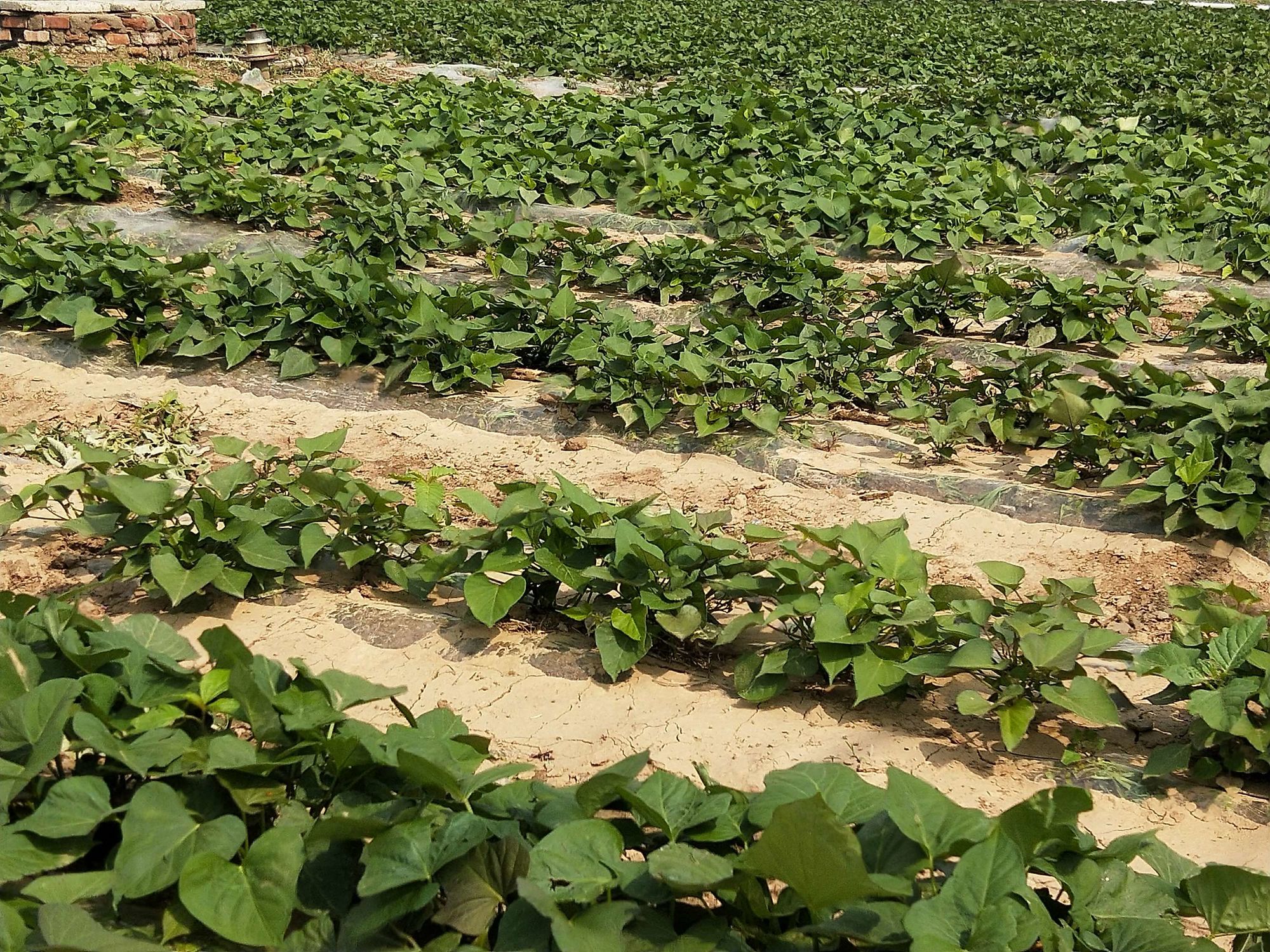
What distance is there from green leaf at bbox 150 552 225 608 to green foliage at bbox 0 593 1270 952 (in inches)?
32.9

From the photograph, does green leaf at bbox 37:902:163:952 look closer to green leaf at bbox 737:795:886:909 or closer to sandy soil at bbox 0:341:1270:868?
green leaf at bbox 737:795:886:909

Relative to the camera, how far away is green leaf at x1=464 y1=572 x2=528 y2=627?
3172mm

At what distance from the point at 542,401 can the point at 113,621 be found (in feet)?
6.69

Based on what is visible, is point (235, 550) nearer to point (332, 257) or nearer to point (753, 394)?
point (753, 394)

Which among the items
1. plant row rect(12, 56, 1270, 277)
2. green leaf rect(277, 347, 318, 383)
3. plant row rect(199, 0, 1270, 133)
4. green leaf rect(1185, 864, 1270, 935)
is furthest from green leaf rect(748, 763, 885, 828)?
plant row rect(199, 0, 1270, 133)

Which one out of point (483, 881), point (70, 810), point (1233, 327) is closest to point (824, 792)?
point (483, 881)

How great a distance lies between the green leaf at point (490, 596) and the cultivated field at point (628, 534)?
0.4 inches

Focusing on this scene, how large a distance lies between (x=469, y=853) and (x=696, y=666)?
1.31m

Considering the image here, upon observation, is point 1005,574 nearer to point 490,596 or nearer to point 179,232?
point 490,596

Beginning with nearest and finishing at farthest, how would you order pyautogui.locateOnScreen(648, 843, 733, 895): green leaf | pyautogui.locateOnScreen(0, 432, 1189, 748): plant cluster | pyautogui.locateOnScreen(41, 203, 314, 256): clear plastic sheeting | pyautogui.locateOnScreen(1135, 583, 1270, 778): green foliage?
pyautogui.locateOnScreen(648, 843, 733, 895): green leaf
pyautogui.locateOnScreen(1135, 583, 1270, 778): green foliage
pyautogui.locateOnScreen(0, 432, 1189, 748): plant cluster
pyautogui.locateOnScreen(41, 203, 314, 256): clear plastic sheeting

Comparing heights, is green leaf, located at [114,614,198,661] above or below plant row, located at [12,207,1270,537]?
above

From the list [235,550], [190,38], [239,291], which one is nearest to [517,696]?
[235,550]

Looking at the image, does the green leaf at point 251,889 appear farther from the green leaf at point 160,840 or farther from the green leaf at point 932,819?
the green leaf at point 932,819

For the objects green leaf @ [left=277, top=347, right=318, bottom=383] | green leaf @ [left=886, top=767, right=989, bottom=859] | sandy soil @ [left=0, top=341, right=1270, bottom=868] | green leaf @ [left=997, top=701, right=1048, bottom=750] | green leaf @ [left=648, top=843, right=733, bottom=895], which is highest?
green leaf @ [left=886, top=767, right=989, bottom=859]
